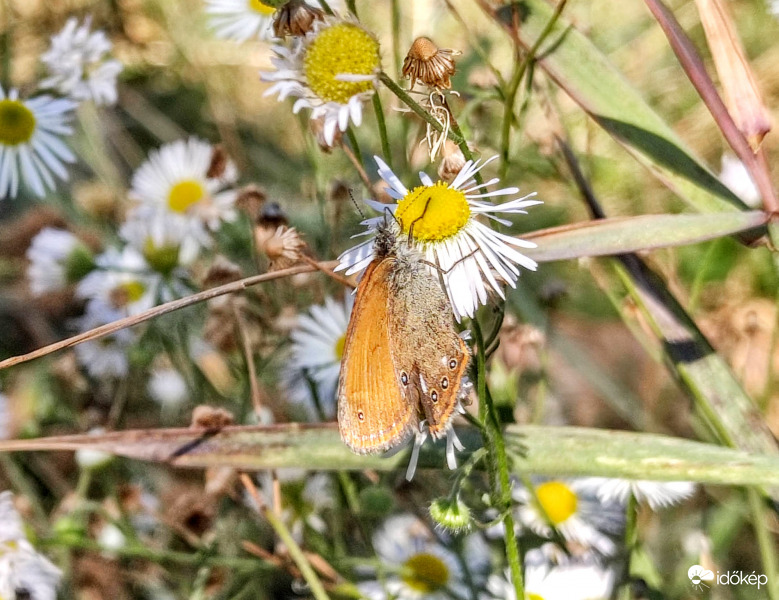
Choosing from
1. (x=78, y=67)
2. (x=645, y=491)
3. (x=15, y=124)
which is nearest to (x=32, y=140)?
(x=15, y=124)

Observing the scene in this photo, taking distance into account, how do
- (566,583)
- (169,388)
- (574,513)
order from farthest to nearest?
(169,388) → (574,513) → (566,583)

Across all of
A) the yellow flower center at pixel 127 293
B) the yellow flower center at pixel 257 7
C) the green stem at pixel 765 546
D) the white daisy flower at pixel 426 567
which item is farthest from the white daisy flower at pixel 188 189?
the green stem at pixel 765 546

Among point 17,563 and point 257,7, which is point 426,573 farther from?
point 257,7

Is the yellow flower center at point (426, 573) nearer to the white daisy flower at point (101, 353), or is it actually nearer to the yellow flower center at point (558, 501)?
the yellow flower center at point (558, 501)

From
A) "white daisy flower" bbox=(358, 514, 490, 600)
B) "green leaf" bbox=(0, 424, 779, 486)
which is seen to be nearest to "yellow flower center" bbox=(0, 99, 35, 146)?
"green leaf" bbox=(0, 424, 779, 486)

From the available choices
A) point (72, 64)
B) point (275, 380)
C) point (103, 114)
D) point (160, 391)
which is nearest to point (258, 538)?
point (275, 380)
